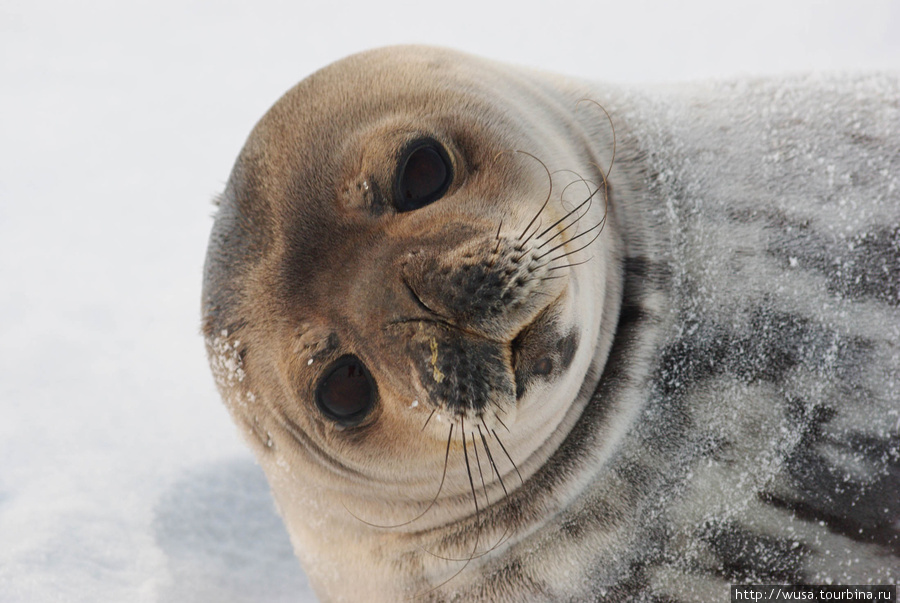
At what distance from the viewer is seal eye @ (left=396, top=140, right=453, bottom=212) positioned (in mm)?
1888

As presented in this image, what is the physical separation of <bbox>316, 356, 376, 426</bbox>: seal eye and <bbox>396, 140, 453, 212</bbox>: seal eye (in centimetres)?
49

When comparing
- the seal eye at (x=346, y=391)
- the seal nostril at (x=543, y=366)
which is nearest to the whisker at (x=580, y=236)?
the seal nostril at (x=543, y=366)

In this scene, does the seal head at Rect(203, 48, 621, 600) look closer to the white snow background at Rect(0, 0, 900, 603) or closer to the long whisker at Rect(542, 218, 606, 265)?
the long whisker at Rect(542, 218, 606, 265)

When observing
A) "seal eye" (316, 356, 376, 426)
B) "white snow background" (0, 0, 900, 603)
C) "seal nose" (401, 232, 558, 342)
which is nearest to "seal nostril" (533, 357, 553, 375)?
"seal nose" (401, 232, 558, 342)

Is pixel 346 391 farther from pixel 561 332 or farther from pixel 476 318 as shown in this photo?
pixel 561 332

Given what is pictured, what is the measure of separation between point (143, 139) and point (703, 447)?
4900mm

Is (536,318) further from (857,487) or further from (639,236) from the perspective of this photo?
(857,487)

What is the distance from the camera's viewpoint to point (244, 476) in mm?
3697

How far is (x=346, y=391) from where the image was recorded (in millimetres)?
1918

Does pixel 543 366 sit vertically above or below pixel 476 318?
below

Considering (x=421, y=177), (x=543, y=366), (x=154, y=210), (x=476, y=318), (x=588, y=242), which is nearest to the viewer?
(x=476, y=318)

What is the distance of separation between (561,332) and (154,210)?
13.5ft

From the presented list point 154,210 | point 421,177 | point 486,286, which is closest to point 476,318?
point 486,286

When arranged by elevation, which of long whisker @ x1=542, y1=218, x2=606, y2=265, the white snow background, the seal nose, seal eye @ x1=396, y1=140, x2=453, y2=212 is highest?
seal eye @ x1=396, y1=140, x2=453, y2=212
